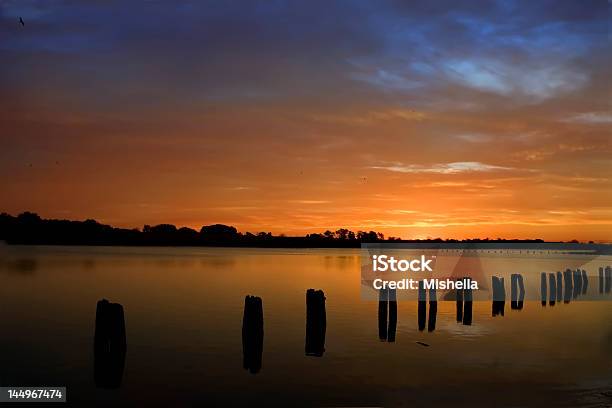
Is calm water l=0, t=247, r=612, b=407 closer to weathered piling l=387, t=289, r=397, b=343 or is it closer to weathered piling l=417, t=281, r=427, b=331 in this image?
weathered piling l=387, t=289, r=397, b=343

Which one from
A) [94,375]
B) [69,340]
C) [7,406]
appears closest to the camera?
[7,406]

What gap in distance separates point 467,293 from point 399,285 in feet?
116

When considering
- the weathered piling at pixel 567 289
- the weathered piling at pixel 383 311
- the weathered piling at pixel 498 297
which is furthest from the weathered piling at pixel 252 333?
the weathered piling at pixel 567 289

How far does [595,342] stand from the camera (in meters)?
26.9

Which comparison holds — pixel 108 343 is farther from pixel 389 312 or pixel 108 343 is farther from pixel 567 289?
pixel 567 289

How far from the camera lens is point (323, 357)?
2167 centimetres

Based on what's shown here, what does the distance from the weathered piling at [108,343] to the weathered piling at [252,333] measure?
12.8 feet

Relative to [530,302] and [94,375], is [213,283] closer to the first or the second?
[530,302]

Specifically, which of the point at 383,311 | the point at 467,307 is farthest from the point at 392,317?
the point at 467,307

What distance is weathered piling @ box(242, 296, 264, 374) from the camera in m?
19.6

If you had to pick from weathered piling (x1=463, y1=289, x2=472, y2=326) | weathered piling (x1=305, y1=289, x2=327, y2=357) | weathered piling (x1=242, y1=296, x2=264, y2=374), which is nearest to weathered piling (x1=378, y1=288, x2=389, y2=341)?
weathered piling (x1=305, y1=289, x2=327, y2=357)

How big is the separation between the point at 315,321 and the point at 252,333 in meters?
2.63

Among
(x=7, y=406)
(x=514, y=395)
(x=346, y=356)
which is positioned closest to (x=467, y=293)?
(x=346, y=356)

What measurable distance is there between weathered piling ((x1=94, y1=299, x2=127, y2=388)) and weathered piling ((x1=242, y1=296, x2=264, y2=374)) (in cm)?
390
